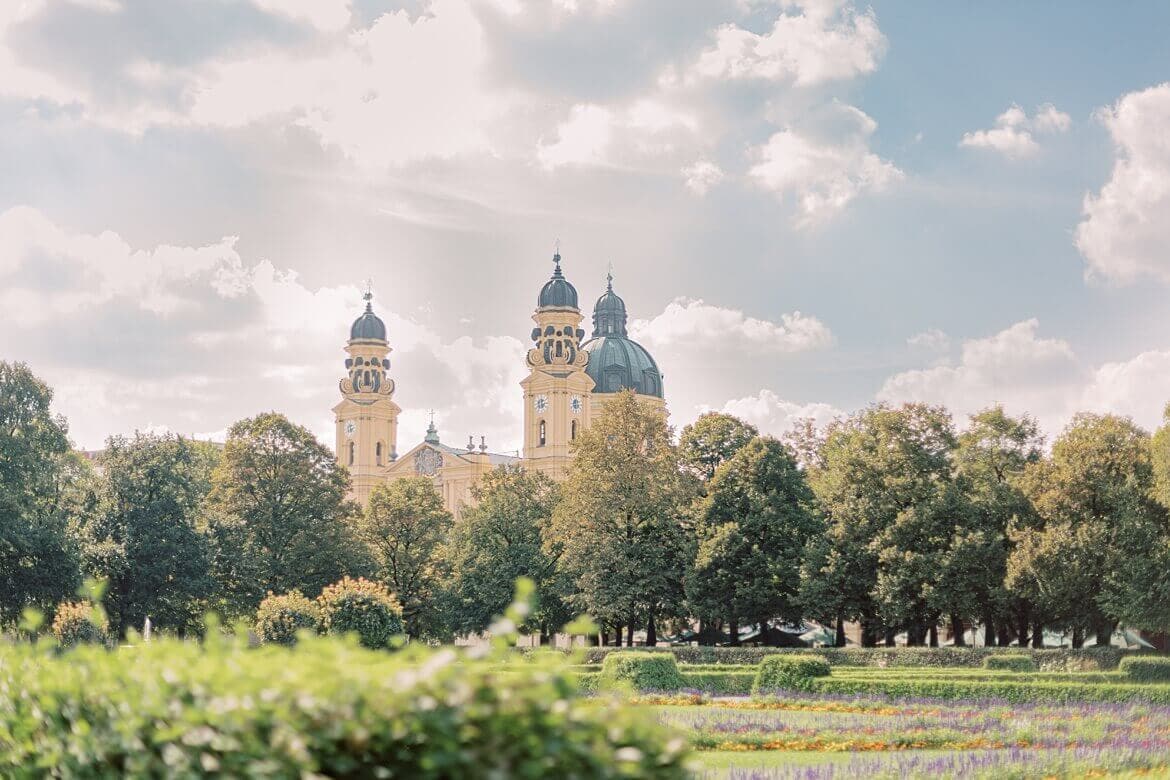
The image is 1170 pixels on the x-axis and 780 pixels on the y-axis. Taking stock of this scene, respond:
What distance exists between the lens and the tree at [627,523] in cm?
4931

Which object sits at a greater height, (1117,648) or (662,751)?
(662,751)

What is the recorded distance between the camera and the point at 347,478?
185ft

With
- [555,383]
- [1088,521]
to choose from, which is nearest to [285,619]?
[1088,521]

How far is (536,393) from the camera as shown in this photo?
350 feet

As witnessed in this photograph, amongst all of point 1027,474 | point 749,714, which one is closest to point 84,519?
point 749,714

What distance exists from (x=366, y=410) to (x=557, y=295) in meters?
21.7

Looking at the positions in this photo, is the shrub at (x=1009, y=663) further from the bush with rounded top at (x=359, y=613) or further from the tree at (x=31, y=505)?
the tree at (x=31, y=505)

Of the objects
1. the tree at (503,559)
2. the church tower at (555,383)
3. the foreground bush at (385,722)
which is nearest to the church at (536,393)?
the church tower at (555,383)

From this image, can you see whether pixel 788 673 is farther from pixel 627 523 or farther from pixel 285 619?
pixel 627 523

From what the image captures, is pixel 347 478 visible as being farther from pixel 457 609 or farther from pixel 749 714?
pixel 749 714

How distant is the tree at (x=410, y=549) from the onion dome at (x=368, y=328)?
5926 cm

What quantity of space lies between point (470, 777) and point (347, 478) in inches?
2067

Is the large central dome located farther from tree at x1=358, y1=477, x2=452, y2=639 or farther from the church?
tree at x1=358, y1=477, x2=452, y2=639

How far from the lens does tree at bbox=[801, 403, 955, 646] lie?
44.9 metres
